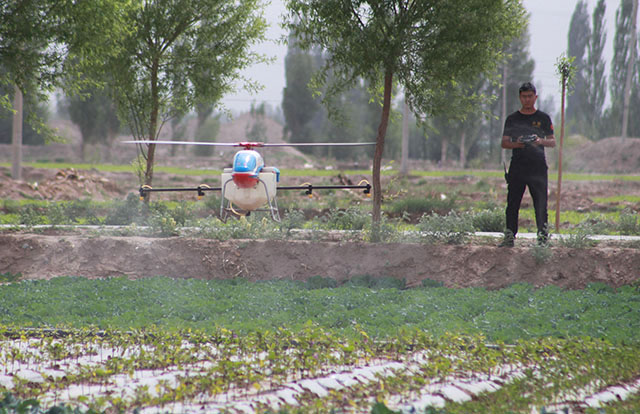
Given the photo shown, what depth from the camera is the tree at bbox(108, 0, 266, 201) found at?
44.1 ft

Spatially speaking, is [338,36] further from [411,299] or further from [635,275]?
[635,275]

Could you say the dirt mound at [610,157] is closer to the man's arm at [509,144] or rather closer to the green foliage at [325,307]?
the man's arm at [509,144]

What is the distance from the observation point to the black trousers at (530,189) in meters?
8.85

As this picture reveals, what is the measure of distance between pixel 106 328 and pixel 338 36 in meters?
6.73

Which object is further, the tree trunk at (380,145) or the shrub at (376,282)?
the tree trunk at (380,145)

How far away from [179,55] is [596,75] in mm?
31623

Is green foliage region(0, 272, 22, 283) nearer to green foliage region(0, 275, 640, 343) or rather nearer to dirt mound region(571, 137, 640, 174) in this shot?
green foliage region(0, 275, 640, 343)

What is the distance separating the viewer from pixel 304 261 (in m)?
9.30

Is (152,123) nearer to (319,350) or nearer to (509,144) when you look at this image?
(509,144)

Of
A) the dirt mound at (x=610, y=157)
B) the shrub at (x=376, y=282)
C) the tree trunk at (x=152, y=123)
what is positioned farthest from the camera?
the dirt mound at (x=610, y=157)

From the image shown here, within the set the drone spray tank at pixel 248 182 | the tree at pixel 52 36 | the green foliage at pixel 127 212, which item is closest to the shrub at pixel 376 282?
the drone spray tank at pixel 248 182

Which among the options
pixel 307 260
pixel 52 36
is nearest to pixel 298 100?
pixel 52 36

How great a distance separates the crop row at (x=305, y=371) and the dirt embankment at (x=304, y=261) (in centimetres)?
337

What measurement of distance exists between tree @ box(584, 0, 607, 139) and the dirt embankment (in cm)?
3205
